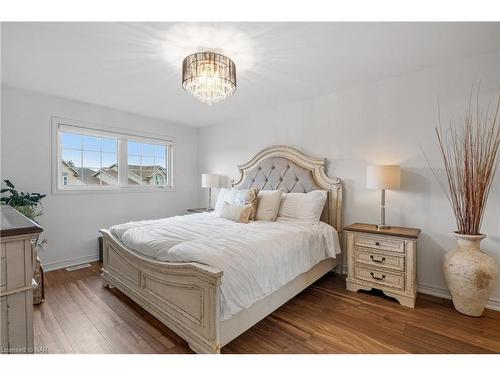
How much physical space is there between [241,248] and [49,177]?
2941mm

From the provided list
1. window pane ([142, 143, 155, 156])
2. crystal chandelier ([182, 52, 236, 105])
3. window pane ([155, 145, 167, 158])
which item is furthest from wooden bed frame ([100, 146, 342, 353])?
window pane ([155, 145, 167, 158])

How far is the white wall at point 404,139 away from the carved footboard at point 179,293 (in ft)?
6.83

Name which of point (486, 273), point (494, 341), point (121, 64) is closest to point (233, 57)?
point (121, 64)

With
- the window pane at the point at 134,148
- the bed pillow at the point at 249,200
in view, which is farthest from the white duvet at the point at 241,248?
the window pane at the point at 134,148

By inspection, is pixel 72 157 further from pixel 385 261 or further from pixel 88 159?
pixel 385 261

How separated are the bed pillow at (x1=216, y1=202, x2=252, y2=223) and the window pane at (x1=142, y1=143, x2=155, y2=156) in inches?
84.0

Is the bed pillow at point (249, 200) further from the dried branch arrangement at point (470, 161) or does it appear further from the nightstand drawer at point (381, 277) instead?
the dried branch arrangement at point (470, 161)

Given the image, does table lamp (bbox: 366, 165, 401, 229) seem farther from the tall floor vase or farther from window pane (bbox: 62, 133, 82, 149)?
window pane (bbox: 62, 133, 82, 149)

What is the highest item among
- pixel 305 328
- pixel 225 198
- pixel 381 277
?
pixel 225 198

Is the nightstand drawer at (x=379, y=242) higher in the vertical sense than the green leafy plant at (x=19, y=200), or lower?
lower

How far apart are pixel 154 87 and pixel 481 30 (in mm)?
3060

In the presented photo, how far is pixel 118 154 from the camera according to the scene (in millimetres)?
3781

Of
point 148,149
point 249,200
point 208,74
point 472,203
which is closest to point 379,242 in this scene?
point 472,203

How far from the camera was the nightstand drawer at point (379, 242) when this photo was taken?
7.18 ft
